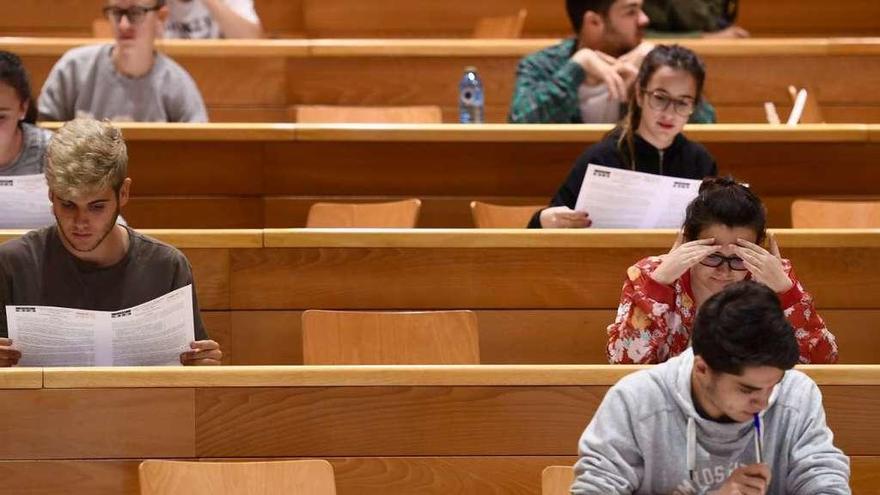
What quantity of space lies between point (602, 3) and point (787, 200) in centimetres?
76

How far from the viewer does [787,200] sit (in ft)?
13.4

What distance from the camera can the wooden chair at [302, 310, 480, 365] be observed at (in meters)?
2.98

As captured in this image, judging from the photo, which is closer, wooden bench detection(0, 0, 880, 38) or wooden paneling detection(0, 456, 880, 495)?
wooden paneling detection(0, 456, 880, 495)

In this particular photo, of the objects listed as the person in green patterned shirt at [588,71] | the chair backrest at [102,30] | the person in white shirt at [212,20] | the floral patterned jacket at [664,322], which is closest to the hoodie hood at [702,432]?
the floral patterned jacket at [664,322]

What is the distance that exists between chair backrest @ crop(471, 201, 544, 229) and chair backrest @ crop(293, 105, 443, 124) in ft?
2.81

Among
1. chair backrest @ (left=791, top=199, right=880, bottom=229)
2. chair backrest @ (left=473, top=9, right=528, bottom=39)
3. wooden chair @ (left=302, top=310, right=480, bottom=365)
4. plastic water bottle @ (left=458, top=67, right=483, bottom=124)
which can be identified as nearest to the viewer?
wooden chair @ (left=302, top=310, right=480, bottom=365)

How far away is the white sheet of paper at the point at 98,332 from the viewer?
2619 millimetres

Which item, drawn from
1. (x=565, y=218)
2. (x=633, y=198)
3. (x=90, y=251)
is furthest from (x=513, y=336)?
(x=90, y=251)

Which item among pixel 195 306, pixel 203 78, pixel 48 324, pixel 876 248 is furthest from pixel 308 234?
pixel 203 78

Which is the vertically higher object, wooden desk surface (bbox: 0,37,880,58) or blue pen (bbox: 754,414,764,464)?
wooden desk surface (bbox: 0,37,880,58)

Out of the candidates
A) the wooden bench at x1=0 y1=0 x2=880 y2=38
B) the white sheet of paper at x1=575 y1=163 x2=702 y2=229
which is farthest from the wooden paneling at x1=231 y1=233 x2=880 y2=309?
the wooden bench at x1=0 y1=0 x2=880 y2=38

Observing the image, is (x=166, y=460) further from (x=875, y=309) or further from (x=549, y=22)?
(x=549, y=22)

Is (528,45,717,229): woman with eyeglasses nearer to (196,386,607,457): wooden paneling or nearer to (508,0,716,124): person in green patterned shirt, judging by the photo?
(508,0,716,124): person in green patterned shirt

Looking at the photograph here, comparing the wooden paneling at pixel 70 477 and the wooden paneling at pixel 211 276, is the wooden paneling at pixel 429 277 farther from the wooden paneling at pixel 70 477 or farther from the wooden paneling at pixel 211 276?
the wooden paneling at pixel 70 477
